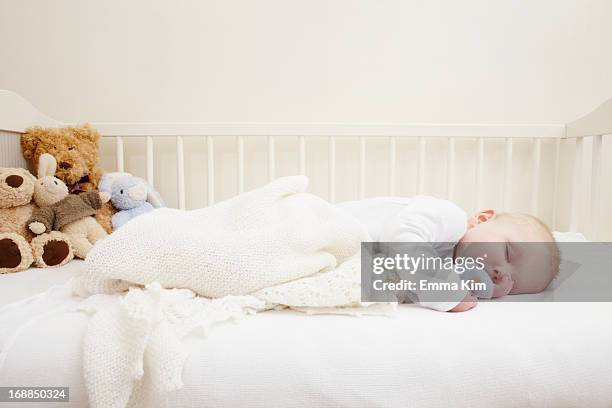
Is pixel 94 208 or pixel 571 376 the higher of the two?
pixel 94 208

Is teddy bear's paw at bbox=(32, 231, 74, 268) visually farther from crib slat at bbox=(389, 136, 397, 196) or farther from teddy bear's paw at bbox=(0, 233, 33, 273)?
crib slat at bbox=(389, 136, 397, 196)

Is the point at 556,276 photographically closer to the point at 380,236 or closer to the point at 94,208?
the point at 380,236

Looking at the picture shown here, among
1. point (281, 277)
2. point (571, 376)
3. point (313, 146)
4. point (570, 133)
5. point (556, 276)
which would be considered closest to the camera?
point (571, 376)

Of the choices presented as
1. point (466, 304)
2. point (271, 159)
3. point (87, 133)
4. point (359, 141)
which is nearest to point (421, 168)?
point (359, 141)

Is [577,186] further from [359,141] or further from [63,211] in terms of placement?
[63,211]

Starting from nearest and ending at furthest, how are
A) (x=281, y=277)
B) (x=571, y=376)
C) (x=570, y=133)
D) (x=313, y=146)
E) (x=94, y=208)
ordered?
(x=571, y=376), (x=281, y=277), (x=94, y=208), (x=570, y=133), (x=313, y=146)

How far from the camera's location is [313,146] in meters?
1.55

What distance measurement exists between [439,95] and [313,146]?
454 millimetres

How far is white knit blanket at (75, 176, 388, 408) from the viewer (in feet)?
2.02

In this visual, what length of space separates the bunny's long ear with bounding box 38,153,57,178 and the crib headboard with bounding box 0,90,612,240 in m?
0.24

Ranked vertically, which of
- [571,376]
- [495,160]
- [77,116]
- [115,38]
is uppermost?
[115,38]

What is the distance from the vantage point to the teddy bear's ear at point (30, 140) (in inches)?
49.2

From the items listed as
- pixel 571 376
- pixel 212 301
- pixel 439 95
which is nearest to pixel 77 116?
pixel 212 301

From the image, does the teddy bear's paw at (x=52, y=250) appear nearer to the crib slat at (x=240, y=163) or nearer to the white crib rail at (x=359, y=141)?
the white crib rail at (x=359, y=141)
